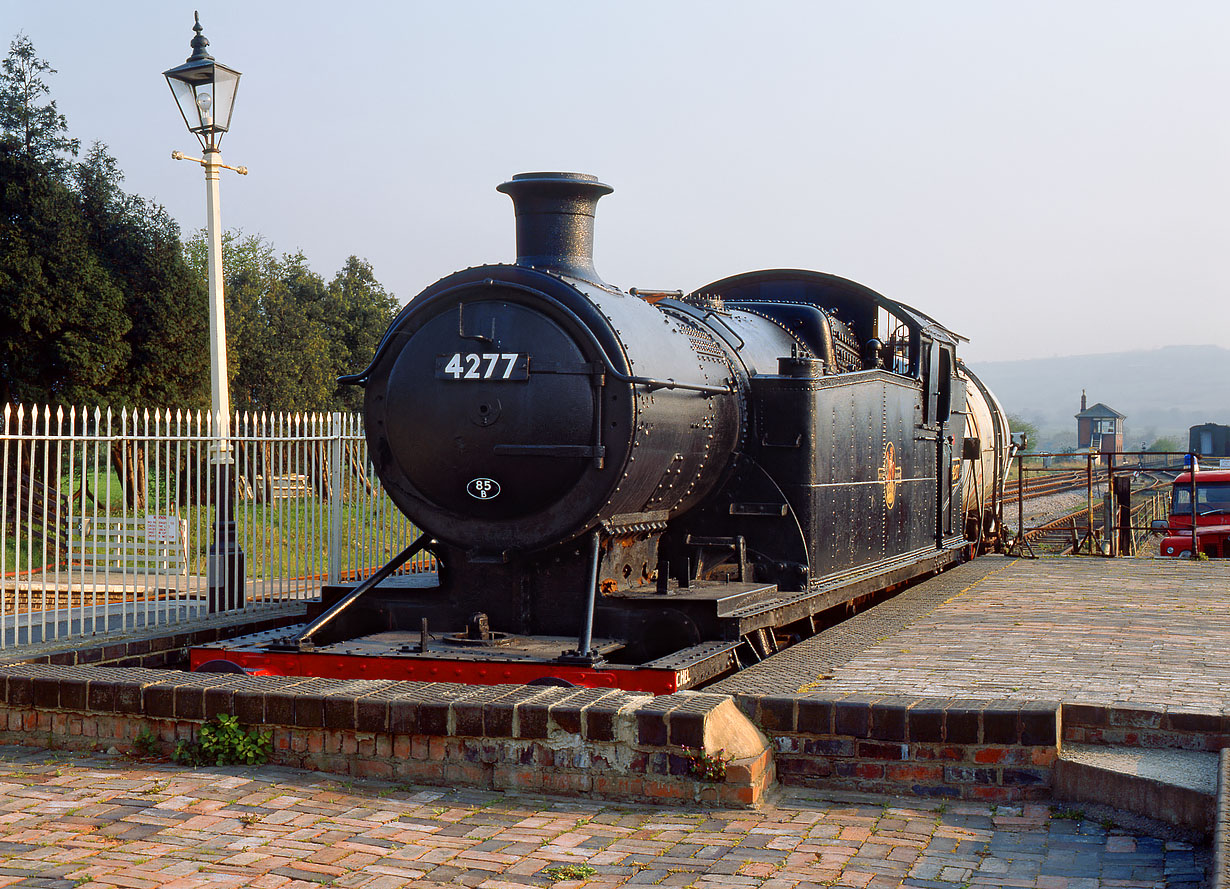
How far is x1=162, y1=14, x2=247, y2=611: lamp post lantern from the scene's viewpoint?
361 inches

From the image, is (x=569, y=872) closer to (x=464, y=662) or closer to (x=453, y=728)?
(x=453, y=728)

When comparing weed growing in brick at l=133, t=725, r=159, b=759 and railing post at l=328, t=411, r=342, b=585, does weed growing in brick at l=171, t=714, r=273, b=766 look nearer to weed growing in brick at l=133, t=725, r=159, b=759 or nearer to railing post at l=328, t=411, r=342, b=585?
weed growing in brick at l=133, t=725, r=159, b=759

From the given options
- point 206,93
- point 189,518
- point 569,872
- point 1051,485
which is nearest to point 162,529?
point 189,518

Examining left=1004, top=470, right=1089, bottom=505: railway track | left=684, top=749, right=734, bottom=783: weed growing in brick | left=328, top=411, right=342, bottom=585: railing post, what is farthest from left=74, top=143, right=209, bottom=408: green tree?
left=1004, top=470, right=1089, bottom=505: railway track

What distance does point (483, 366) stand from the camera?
261 inches

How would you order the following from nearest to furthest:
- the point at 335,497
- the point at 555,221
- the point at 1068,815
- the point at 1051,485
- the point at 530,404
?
the point at 1068,815 → the point at 530,404 → the point at 555,221 → the point at 335,497 → the point at 1051,485

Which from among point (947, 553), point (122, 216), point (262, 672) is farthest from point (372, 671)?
point (122, 216)

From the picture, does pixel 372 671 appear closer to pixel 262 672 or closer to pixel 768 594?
pixel 262 672

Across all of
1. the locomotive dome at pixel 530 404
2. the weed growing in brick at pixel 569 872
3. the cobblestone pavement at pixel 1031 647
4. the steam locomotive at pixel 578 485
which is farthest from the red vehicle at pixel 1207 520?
the weed growing in brick at pixel 569 872

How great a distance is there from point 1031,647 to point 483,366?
144 inches

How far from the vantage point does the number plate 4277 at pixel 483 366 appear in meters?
6.55

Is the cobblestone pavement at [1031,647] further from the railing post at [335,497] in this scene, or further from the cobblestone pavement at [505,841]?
the railing post at [335,497]

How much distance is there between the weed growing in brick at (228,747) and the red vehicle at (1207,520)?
19259mm

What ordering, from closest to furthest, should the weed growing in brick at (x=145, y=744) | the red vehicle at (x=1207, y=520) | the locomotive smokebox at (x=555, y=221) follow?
the weed growing in brick at (x=145, y=744)
the locomotive smokebox at (x=555, y=221)
the red vehicle at (x=1207, y=520)
